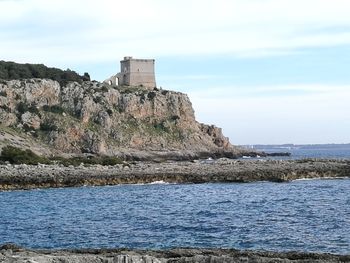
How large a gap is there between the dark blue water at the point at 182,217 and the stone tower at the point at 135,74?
72925mm

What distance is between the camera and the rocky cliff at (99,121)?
9269cm

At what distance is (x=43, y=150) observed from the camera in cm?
8525

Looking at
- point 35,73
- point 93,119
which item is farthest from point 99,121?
point 35,73

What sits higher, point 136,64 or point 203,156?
point 136,64

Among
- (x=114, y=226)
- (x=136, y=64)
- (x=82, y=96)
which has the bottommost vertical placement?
(x=114, y=226)

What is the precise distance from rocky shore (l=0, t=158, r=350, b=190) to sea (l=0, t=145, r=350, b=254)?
2.90 metres

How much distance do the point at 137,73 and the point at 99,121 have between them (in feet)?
95.1

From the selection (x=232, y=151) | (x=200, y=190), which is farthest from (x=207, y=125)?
(x=200, y=190)

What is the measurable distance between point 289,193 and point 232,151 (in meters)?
74.8

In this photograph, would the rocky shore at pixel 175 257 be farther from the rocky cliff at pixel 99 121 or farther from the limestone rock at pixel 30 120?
the limestone rock at pixel 30 120

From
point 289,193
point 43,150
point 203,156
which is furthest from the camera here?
point 203,156

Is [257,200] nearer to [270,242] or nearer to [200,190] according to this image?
[200,190]

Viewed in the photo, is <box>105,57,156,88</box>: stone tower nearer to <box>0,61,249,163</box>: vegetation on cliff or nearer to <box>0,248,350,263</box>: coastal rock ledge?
<box>0,61,249,163</box>: vegetation on cliff

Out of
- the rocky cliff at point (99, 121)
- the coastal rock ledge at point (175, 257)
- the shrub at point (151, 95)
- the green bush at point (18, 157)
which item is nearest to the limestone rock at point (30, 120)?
the rocky cliff at point (99, 121)
